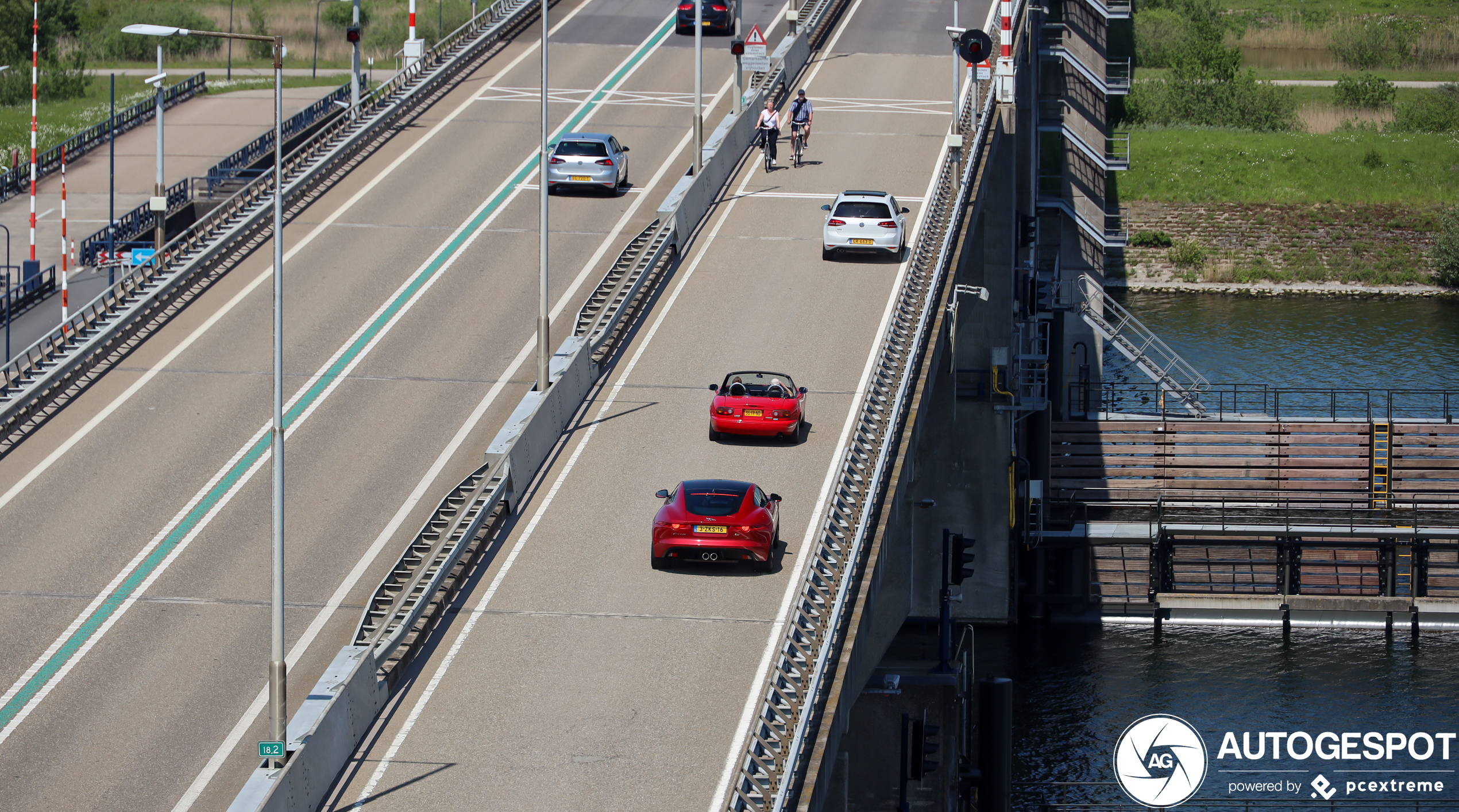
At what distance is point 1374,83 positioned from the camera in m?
106

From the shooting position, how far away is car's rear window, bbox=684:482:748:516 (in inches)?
1151

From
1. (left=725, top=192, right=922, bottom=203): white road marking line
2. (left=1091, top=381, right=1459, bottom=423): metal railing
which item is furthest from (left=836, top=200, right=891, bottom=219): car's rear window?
(left=1091, top=381, right=1459, bottom=423): metal railing

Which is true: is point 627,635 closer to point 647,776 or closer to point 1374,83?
point 647,776

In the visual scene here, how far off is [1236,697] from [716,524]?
19.8 meters

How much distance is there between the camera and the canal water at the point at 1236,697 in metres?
39.1

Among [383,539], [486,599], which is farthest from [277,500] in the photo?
[383,539]

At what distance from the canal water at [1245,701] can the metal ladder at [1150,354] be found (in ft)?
29.2

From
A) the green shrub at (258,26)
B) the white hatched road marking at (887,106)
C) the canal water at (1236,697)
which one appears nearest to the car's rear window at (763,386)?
the canal water at (1236,697)

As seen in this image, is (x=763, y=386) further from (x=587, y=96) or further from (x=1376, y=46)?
(x=1376, y=46)

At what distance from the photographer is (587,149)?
50469mm

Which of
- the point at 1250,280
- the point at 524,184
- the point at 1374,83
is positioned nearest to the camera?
the point at 524,184

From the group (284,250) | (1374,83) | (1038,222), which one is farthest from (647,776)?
(1374,83)

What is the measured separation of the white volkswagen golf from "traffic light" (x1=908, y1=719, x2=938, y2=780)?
14.5 m

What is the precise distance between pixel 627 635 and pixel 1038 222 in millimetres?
46508
